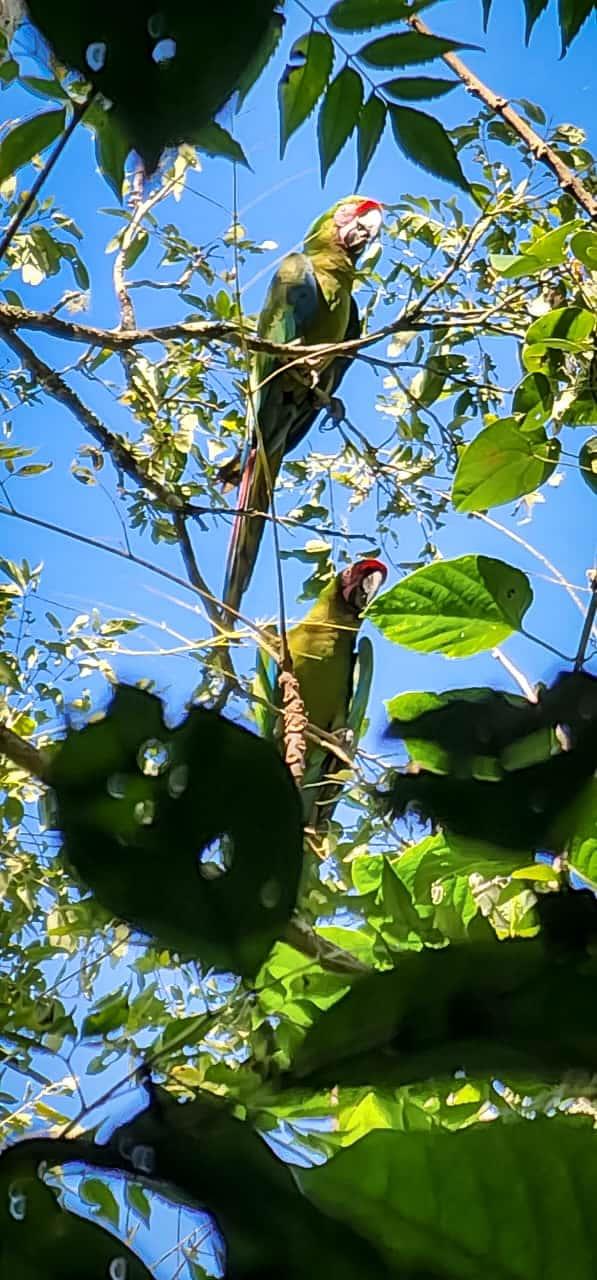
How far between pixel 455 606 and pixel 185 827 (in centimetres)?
23

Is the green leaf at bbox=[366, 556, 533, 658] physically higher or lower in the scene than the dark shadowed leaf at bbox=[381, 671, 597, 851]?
higher

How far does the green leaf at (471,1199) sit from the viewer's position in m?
0.12

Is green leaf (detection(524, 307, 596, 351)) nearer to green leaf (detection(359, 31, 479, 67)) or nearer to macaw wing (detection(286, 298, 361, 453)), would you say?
green leaf (detection(359, 31, 479, 67))

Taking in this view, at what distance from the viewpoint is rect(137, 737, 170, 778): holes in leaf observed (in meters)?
0.16

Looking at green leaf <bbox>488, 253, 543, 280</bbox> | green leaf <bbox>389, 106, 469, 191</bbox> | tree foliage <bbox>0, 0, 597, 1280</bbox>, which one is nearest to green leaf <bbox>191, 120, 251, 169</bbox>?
tree foliage <bbox>0, 0, 597, 1280</bbox>

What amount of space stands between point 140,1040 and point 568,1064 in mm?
172

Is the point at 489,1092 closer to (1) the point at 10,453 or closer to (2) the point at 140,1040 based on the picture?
(2) the point at 140,1040

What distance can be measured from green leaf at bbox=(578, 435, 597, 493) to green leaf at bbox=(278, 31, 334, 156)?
0.71 ft

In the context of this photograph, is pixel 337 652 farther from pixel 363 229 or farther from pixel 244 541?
pixel 363 229

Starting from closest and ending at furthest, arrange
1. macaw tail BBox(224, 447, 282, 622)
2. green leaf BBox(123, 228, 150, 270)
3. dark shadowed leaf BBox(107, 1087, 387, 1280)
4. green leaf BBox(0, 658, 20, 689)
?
dark shadowed leaf BBox(107, 1087, 387, 1280)
green leaf BBox(0, 658, 20, 689)
green leaf BBox(123, 228, 150, 270)
macaw tail BBox(224, 447, 282, 622)

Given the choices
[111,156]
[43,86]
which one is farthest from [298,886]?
[43,86]

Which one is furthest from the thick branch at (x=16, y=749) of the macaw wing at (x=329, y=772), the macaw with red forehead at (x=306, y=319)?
the macaw with red forehead at (x=306, y=319)

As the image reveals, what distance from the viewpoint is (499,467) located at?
49 cm

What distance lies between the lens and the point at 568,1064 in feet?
0.50
